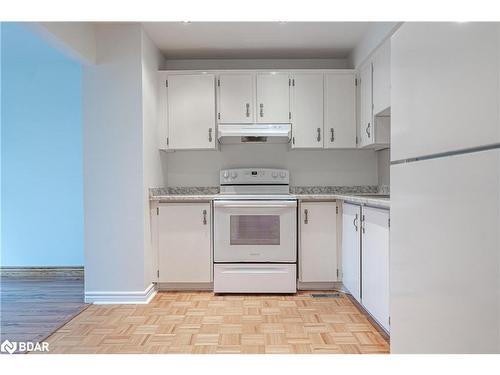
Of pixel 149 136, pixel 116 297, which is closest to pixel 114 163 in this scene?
pixel 149 136

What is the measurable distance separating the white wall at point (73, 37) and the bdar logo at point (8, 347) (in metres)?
1.88

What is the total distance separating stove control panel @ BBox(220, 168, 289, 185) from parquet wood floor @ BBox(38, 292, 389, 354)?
46.9 inches

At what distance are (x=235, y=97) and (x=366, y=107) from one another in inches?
47.7

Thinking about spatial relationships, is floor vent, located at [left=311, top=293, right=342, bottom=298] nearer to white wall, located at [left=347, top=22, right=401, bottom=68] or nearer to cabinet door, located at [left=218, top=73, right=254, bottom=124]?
cabinet door, located at [left=218, top=73, right=254, bottom=124]

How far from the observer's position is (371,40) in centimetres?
305

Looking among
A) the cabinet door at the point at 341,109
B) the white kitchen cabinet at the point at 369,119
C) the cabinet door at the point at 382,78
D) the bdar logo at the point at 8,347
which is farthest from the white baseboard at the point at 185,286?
the cabinet door at the point at 382,78

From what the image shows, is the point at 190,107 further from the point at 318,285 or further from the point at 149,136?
the point at 318,285

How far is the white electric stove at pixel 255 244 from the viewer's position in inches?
127

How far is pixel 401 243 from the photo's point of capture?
1.07 metres

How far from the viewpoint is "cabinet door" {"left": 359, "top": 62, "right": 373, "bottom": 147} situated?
3.16 m

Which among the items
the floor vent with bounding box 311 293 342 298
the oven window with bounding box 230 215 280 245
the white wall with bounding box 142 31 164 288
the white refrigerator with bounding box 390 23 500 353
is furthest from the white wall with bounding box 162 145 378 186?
the white refrigerator with bounding box 390 23 500 353
